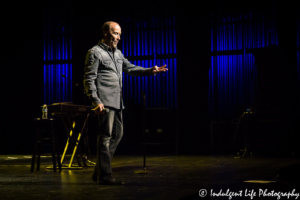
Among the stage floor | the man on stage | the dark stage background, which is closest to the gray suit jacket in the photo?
the man on stage

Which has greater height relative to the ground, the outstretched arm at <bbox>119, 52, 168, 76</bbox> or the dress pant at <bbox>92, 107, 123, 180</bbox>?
the outstretched arm at <bbox>119, 52, 168, 76</bbox>

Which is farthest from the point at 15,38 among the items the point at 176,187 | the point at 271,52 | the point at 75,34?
the point at 176,187

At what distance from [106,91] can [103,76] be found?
135 millimetres

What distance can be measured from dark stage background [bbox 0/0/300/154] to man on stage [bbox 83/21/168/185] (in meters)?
4.63

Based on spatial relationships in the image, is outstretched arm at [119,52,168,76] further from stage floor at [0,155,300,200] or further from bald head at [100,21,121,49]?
stage floor at [0,155,300,200]

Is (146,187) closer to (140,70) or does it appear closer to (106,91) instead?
(106,91)

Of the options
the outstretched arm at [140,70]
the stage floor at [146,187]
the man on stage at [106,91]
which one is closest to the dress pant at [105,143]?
the man on stage at [106,91]

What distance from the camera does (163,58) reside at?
1039cm

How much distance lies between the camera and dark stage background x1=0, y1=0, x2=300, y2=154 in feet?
27.1

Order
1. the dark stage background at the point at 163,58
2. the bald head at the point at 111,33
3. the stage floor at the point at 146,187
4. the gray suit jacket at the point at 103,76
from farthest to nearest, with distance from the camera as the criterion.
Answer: the dark stage background at the point at 163,58 → the bald head at the point at 111,33 → the gray suit jacket at the point at 103,76 → the stage floor at the point at 146,187

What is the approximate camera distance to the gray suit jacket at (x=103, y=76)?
3.51 metres

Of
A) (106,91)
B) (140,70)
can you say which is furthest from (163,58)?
(106,91)

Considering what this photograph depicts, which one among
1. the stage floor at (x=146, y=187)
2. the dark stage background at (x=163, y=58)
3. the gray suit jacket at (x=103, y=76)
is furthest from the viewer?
the dark stage background at (x=163, y=58)

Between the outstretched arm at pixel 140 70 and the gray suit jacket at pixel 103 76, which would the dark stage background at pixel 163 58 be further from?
the gray suit jacket at pixel 103 76
